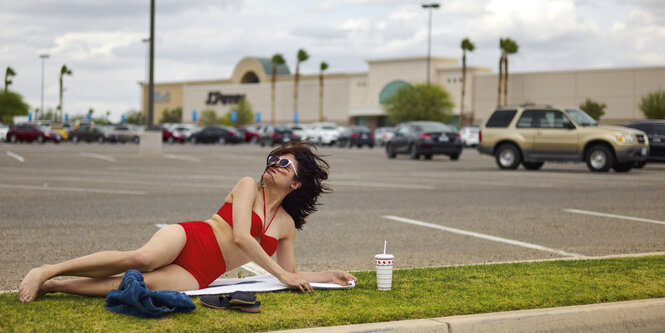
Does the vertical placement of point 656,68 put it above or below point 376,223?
above

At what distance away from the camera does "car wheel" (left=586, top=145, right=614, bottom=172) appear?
22.1m

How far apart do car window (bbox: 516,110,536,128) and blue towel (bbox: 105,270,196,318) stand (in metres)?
19.9

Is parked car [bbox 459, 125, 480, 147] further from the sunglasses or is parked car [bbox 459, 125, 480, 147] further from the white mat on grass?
the sunglasses

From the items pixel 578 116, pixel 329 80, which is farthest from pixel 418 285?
pixel 329 80

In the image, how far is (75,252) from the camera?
8.27 m

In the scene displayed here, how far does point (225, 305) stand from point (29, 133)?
5805 cm

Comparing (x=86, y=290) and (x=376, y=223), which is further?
(x=376, y=223)

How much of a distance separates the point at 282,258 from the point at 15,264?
3271mm

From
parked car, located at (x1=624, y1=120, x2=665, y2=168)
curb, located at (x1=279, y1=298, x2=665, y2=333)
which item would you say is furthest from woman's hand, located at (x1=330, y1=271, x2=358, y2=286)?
parked car, located at (x1=624, y1=120, x2=665, y2=168)

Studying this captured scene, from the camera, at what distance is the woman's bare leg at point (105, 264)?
5047 millimetres

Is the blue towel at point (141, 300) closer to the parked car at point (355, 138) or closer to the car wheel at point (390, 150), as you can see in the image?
the car wheel at point (390, 150)

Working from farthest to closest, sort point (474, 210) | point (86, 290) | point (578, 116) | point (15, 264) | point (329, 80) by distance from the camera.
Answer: point (329, 80) < point (578, 116) < point (474, 210) < point (15, 264) < point (86, 290)

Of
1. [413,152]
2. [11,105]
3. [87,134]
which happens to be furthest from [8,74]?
[413,152]

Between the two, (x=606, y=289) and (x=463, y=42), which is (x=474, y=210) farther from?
(x=463, y=42)
